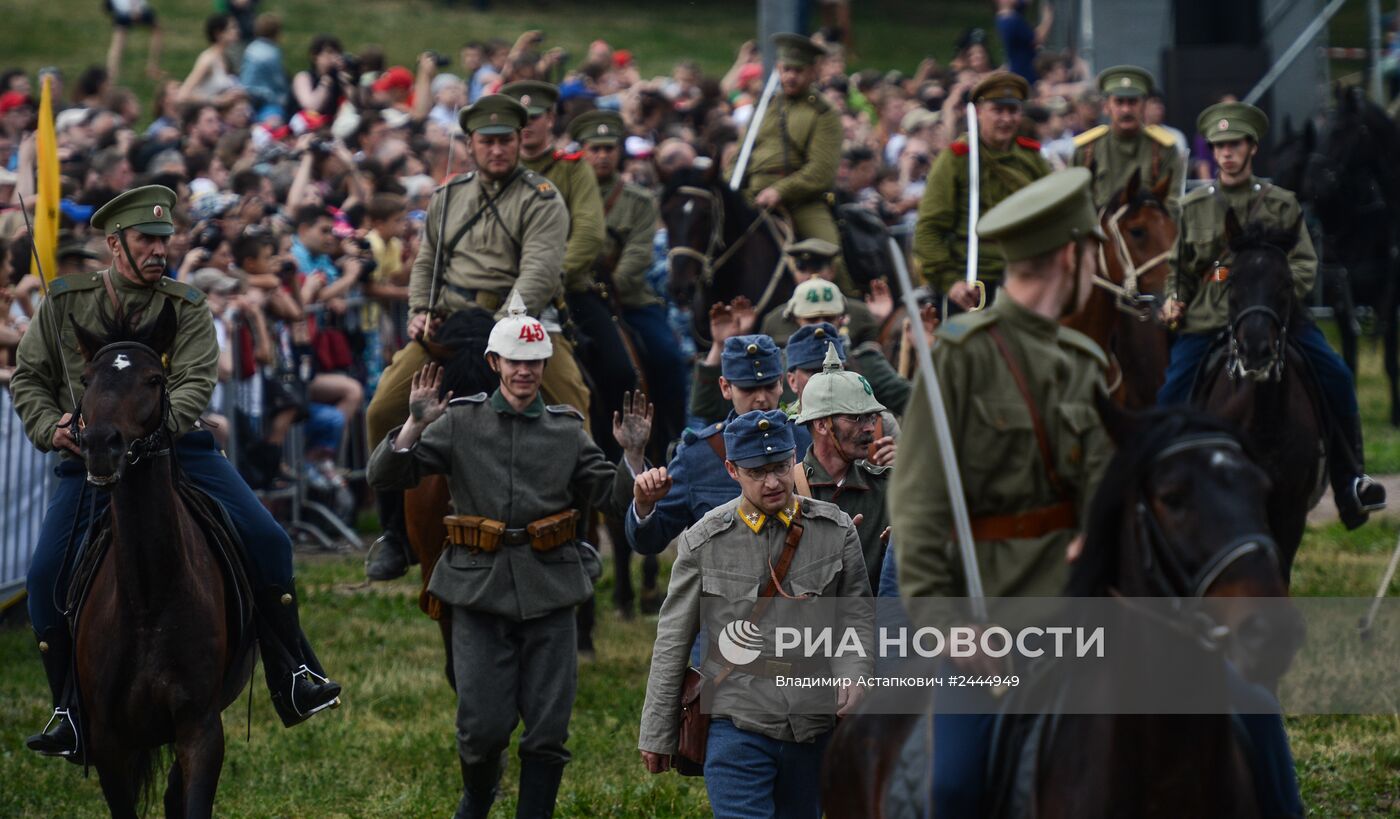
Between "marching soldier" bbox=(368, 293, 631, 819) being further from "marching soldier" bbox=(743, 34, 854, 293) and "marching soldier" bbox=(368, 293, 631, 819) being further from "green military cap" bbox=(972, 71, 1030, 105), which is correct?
"marching soldier" bbox=(743, 34, 854, 293)

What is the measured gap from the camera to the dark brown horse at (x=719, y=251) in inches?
591

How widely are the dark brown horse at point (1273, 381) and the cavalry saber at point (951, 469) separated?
5.35m

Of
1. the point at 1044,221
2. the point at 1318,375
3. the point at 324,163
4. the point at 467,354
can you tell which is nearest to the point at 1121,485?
the point at 1044,221

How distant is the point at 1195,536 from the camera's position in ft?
15.8

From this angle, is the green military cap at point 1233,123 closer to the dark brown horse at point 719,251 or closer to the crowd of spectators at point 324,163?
the crowd of spectators at point 324,163

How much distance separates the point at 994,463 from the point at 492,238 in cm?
667

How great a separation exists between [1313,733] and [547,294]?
4727 mm

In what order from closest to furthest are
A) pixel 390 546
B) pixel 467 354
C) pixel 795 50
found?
pixel 467 354 < pixel 390 546 < pixel 795 50

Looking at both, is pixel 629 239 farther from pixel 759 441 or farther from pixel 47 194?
pixel 759 441

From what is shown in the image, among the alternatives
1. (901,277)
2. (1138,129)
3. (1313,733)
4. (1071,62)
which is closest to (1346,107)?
(1138,129)

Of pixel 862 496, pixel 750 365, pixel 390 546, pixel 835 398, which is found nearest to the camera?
pixel 835 398

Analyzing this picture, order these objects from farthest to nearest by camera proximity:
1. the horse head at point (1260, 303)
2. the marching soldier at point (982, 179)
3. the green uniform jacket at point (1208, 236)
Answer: the marching soldier at point (982, 179) → the green uniform jacket at point (1208, 236) → the horse head at point (1260, 303)

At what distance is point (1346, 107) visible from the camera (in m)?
20.9

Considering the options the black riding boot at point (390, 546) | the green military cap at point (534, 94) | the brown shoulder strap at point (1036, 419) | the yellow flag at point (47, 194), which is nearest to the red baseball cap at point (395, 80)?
the green military cap at point (534, 94)
